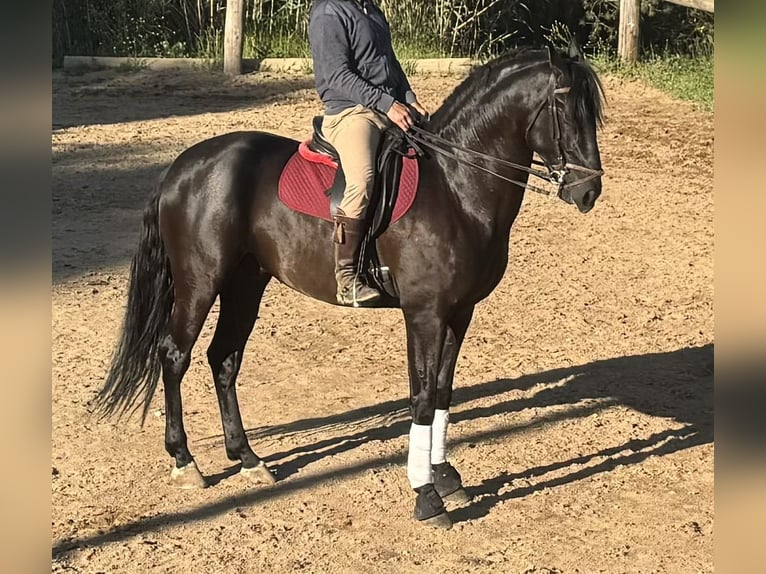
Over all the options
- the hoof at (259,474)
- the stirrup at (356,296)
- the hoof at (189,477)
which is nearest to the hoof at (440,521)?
the hoof at (259,474)

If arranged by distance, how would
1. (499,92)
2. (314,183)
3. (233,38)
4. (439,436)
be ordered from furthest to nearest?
(233,38), (439,436), (314,183), (499,92)

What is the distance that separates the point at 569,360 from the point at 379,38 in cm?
319

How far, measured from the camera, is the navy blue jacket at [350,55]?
4.67m

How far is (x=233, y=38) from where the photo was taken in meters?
14.9

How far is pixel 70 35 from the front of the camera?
16.4 metres

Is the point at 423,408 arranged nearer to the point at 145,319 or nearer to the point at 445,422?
the point at 445,422

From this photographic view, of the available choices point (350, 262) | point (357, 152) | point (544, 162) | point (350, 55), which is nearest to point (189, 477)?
point (350, 262)

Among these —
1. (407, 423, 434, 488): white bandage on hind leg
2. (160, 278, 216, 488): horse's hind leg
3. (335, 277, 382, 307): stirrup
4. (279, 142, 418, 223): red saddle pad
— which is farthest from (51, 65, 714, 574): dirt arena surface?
(279, 142, 418, 223): red saddle pad

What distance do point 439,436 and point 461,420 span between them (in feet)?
3.75

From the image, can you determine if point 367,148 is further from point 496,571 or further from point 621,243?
point 621,243

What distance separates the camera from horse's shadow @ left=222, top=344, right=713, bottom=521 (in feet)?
18.2
